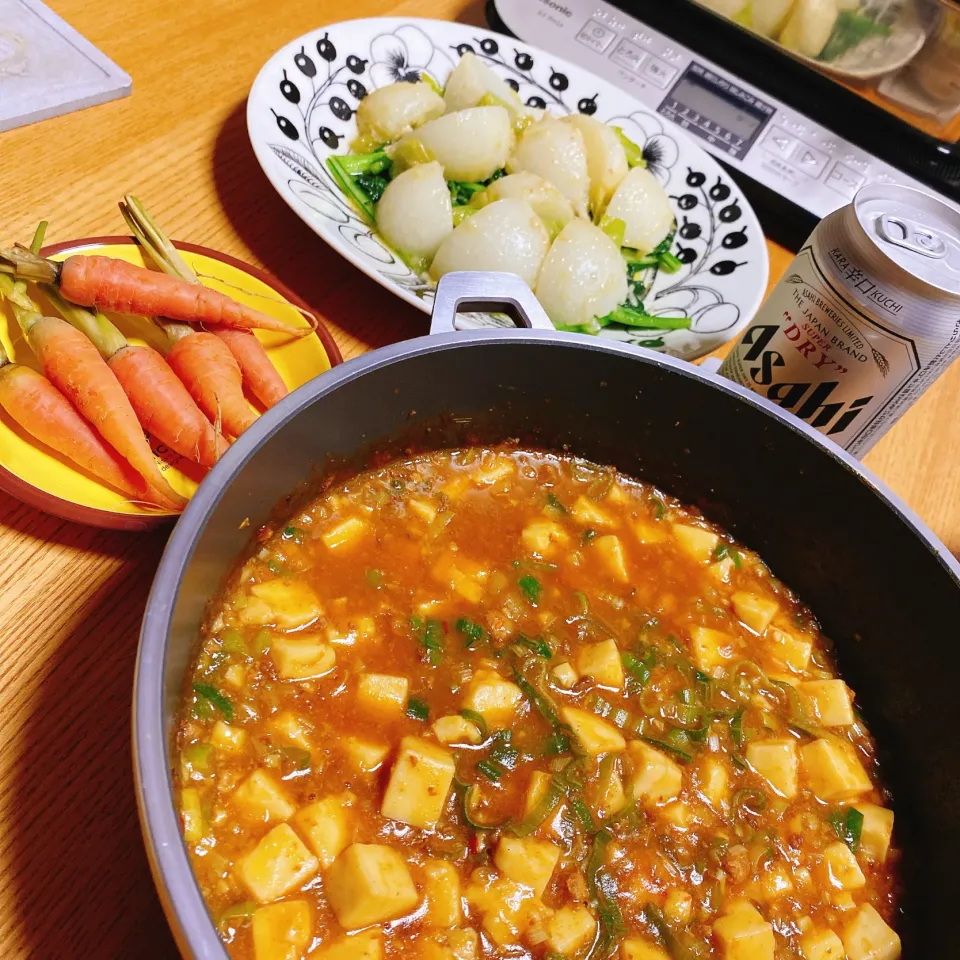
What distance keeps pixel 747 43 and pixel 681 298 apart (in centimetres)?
82

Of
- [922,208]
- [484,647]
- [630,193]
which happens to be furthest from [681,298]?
[484,647]

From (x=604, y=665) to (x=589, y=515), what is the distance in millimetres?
275

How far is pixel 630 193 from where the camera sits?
196 centimetres

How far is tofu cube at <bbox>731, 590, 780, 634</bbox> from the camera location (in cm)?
Answer: 129

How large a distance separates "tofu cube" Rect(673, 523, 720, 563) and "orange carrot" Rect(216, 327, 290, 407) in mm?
717

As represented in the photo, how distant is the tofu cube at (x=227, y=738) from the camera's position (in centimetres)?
97

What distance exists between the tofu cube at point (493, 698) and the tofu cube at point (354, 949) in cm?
30

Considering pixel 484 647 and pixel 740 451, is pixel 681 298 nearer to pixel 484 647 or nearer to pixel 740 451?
pixel 740 451

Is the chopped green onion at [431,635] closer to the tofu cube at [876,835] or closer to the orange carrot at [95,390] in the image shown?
the orange carrot at [95,390]

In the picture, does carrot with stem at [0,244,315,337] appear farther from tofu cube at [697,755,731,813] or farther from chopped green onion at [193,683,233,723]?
tofu cube at [697,755,731,813]

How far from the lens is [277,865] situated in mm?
896

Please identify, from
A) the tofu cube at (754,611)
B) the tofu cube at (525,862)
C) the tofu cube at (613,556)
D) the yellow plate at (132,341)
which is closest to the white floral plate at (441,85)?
the yellow plate at (132,341)

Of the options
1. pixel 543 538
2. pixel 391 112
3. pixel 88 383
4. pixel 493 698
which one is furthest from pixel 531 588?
pixel 391 112

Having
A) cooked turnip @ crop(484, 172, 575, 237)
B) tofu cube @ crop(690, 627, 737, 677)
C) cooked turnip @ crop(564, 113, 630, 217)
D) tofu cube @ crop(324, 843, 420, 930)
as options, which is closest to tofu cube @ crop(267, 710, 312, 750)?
tofu cube @ crop(324, 843, 420, 930)
